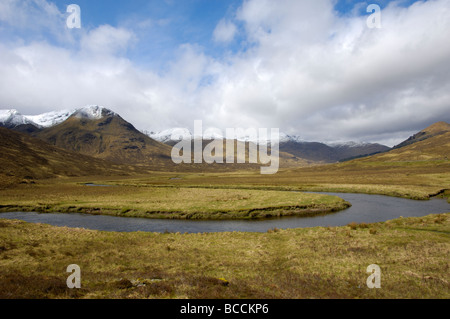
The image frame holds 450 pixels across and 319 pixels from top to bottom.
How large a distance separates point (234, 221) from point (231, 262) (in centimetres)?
1990

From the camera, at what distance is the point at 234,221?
129ft

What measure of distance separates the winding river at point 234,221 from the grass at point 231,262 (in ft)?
20.2

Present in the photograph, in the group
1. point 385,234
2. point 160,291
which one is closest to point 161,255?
point 160,291

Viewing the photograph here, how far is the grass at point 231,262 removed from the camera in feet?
43.4

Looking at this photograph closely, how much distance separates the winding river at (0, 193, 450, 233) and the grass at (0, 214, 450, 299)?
615 cm

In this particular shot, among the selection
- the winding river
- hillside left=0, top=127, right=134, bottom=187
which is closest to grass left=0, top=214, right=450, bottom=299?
the winding river

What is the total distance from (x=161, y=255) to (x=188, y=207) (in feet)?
81.6

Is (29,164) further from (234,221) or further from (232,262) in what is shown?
(232,262)
